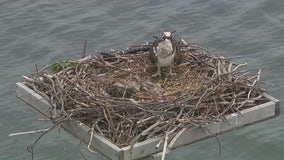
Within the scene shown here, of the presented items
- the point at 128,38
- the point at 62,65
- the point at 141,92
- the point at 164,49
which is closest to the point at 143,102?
the point at 141,92

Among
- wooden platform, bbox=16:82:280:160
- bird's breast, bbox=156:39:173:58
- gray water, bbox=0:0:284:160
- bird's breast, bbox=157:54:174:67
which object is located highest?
bird's breast, bbox=156:39:173:58

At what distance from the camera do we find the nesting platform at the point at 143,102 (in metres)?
4.25

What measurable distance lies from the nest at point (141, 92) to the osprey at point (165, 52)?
10 cm

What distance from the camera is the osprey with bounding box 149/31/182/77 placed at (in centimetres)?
508

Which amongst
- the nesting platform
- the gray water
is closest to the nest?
the nesting platform

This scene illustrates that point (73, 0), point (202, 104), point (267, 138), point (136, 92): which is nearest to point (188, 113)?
point (202, 104)

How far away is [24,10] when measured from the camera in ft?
41.6

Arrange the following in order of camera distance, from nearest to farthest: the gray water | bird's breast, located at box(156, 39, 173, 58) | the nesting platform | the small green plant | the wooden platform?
the wooden platform, the nesting platform, bird's breast, located at box(156, 39, 173, 58), the small green plant, the gray water

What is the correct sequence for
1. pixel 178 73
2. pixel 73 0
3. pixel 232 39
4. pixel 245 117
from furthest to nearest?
pixel 73 0
pixel 232 39
pixel 178 73
pixel 245 117

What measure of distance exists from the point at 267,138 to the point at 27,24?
17.5 ft

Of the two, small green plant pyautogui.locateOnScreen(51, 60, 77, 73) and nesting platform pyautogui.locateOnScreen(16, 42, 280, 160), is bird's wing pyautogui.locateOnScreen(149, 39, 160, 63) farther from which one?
small green plant pyautogui.locateOnScreen(51, 60, 77, 73)

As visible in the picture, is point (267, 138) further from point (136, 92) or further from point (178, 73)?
point (136, 92)

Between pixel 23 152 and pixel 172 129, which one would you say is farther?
pixel 23 152

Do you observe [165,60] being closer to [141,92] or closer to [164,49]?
[164,49]
